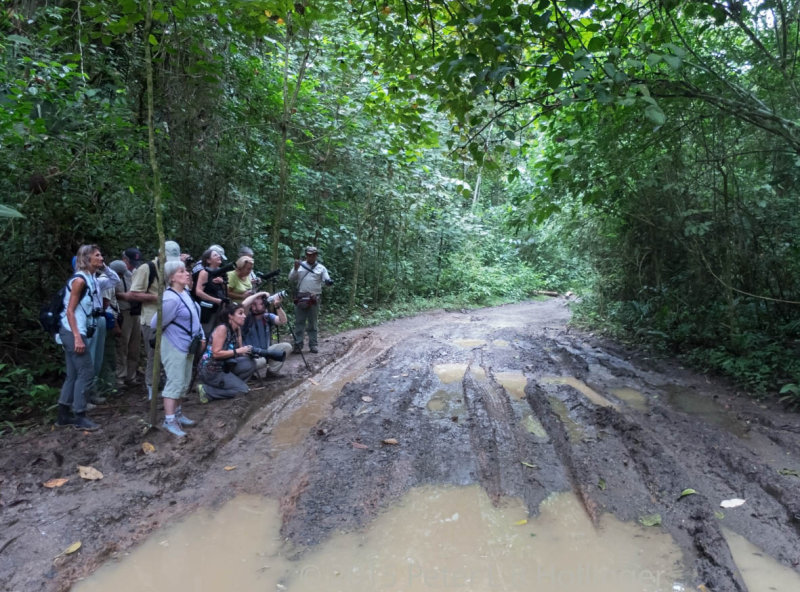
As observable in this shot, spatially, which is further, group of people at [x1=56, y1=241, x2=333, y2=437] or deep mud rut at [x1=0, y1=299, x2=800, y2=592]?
group of people at [x1=56, y1=241, x2=333, y2=437]

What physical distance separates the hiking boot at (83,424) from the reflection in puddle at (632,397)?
6096mm

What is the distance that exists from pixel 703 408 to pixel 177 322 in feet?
20.4

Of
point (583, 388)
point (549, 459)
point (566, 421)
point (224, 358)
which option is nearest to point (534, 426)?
point (566, 421)

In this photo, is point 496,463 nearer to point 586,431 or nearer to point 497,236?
point 586,431

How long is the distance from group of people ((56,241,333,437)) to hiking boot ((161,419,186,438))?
0.01 m

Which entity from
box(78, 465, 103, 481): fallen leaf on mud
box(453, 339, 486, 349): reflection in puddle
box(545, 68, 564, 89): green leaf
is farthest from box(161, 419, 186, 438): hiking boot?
box(453, 339, 486, 349): reflection in puddle

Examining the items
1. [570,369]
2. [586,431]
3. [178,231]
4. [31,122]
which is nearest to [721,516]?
[586,431]

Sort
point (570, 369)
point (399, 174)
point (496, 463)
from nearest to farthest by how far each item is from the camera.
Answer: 1. point (496, 463)
2. point (570, 369)
3. point (399, 174)

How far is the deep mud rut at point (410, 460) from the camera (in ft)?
11.0

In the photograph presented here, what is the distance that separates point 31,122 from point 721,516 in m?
7.32

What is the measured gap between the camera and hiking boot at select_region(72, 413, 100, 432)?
190 inches

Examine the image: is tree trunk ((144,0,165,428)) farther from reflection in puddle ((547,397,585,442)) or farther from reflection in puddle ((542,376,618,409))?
reflection in puddle ((542,376,618,409))

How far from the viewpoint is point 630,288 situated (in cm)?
1082

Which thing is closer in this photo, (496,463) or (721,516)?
(721,516)
